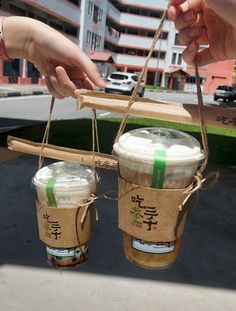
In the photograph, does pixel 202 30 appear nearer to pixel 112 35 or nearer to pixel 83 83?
pixel 83 83

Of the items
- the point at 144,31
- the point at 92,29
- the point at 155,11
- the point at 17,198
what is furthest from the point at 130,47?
the point at 17,198

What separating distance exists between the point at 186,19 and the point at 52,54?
663 mm

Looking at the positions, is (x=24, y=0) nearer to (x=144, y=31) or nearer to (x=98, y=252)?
(x=98, y=252)

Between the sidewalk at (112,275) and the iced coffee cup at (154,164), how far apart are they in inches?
49.0

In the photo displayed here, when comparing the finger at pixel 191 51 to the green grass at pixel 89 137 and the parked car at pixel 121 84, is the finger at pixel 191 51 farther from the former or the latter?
the parked car at pixel 121 84

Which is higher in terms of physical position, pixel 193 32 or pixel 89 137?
pixel 193 32

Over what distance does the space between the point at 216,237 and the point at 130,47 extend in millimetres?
52473

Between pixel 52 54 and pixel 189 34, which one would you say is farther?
pixel 52 54

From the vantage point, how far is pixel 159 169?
1218 mm

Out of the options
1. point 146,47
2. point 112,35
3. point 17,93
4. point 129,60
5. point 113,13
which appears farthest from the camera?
point 146,47

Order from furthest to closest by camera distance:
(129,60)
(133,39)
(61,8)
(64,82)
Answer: (133,39)
(129,60)
(61,8)
(64,82)

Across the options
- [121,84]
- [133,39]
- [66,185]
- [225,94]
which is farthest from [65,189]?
[133,39]

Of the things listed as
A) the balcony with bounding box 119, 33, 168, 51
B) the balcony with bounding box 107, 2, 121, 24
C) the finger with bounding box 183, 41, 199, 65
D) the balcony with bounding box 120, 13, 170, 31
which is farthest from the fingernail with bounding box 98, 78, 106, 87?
the balcony with bounding box 120, 13, 170, 31

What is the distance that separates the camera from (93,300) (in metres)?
2.53
